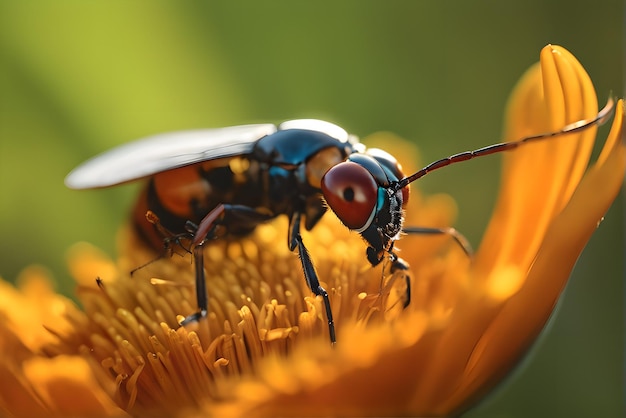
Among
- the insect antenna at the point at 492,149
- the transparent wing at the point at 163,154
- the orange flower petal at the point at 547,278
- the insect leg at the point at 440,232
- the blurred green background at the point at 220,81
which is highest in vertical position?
the blurred green background at the point at 220,81

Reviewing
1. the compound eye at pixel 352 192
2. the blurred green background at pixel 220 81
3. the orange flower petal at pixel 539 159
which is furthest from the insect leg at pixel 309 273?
the blurred green background at pixel 220 81

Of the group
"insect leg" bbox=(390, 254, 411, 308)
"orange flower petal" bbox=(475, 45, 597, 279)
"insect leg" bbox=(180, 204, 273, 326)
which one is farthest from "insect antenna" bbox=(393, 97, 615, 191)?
"insect leg" bbox=(180, 204, 273, 326)

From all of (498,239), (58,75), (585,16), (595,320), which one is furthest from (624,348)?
(58,75)

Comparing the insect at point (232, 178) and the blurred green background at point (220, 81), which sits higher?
the blurred green background at point (220, 81)

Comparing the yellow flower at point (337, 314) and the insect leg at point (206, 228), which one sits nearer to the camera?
the yellow flower at point (337, 314)

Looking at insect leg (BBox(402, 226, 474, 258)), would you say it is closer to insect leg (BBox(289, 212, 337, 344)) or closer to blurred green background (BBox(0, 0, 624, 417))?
insect leg (BBox(289, 212, 337, 344))

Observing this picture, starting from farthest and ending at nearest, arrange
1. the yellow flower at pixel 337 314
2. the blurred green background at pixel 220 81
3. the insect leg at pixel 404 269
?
the blurred green background at pixel 220 81 < the insect leg at pixel 404 269 < the yellow flower at pixel 337 314

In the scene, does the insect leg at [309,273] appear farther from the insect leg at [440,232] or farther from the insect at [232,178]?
the insect leg at [440,232]
